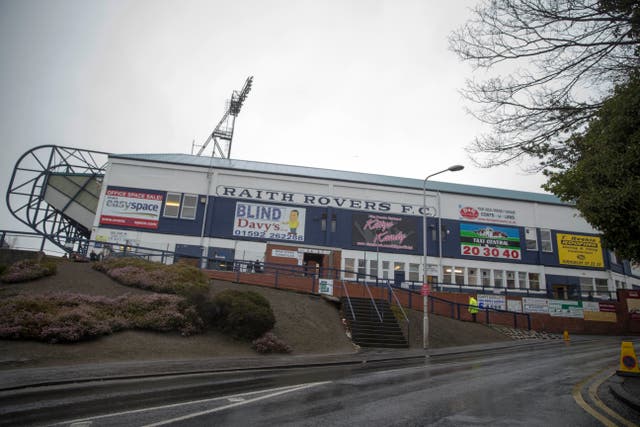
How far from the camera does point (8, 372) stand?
340 inches

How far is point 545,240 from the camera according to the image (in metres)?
37.5

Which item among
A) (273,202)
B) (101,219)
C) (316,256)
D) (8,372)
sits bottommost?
(8,372)

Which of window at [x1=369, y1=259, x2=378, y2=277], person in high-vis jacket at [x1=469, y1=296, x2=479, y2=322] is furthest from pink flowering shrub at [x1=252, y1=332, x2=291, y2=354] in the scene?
window at [x1=369, y1=259, x2=378, y2=277]

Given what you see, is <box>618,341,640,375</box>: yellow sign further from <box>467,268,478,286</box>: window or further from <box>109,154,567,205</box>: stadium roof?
<box>109,154,567,205</box>: stadium roof

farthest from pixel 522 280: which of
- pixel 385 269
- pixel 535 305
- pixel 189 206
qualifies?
pixel 189 206

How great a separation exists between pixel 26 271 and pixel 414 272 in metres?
27.6

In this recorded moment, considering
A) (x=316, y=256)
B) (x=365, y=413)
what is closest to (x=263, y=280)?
(x=316, y=256)

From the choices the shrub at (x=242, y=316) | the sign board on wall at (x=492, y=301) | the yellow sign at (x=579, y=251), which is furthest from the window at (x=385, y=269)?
the shrub at (x=242, y=316)

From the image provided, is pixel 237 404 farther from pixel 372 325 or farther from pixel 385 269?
pixel 385 269

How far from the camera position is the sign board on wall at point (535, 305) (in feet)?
93.8

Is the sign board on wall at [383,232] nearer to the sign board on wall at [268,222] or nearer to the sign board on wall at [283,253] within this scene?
the sign board on wall at [268,222]

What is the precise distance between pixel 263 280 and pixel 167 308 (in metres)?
8.81

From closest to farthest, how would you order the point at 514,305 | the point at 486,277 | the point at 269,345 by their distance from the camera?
the point at 269,345, the point at 514,305, the point at 486,277

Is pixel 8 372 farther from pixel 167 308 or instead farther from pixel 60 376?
pixel 167 308
